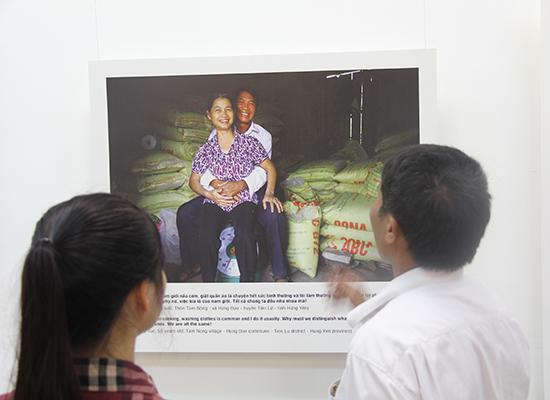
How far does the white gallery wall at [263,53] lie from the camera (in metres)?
1.54

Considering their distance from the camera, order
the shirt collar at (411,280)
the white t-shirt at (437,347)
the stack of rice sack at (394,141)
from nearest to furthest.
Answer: the white t-shirt at (437,347)
the shirt collar at (411,280)
the stack of rice sack at (394,141)

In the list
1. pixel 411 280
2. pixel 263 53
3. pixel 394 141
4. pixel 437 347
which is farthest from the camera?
pixel 263 53

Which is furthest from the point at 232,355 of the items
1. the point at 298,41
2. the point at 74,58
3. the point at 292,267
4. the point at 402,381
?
the point at 74,58

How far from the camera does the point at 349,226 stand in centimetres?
151

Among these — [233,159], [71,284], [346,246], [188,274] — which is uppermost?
[233,159]

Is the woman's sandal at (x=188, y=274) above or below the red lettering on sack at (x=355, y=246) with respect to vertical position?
below

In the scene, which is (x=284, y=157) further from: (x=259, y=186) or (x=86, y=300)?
(x=86, y=300)

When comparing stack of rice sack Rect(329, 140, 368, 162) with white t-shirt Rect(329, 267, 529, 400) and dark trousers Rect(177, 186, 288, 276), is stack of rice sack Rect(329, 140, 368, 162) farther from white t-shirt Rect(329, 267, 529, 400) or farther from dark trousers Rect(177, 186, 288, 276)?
white t-shirt Rect(329, 267, 529, 400)

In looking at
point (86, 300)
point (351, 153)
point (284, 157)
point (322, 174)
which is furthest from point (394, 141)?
point (86, 300)

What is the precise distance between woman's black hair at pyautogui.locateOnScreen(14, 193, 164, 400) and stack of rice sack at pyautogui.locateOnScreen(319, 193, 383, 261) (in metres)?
0.94

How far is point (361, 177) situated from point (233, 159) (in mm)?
530

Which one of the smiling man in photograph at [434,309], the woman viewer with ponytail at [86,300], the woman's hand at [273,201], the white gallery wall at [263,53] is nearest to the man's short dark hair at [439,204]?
the smiling man in photograph at [434,309]

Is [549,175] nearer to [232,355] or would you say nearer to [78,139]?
[232,355]

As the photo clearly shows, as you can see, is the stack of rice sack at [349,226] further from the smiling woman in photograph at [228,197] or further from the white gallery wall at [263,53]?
the white gallery wall at [263,53]
